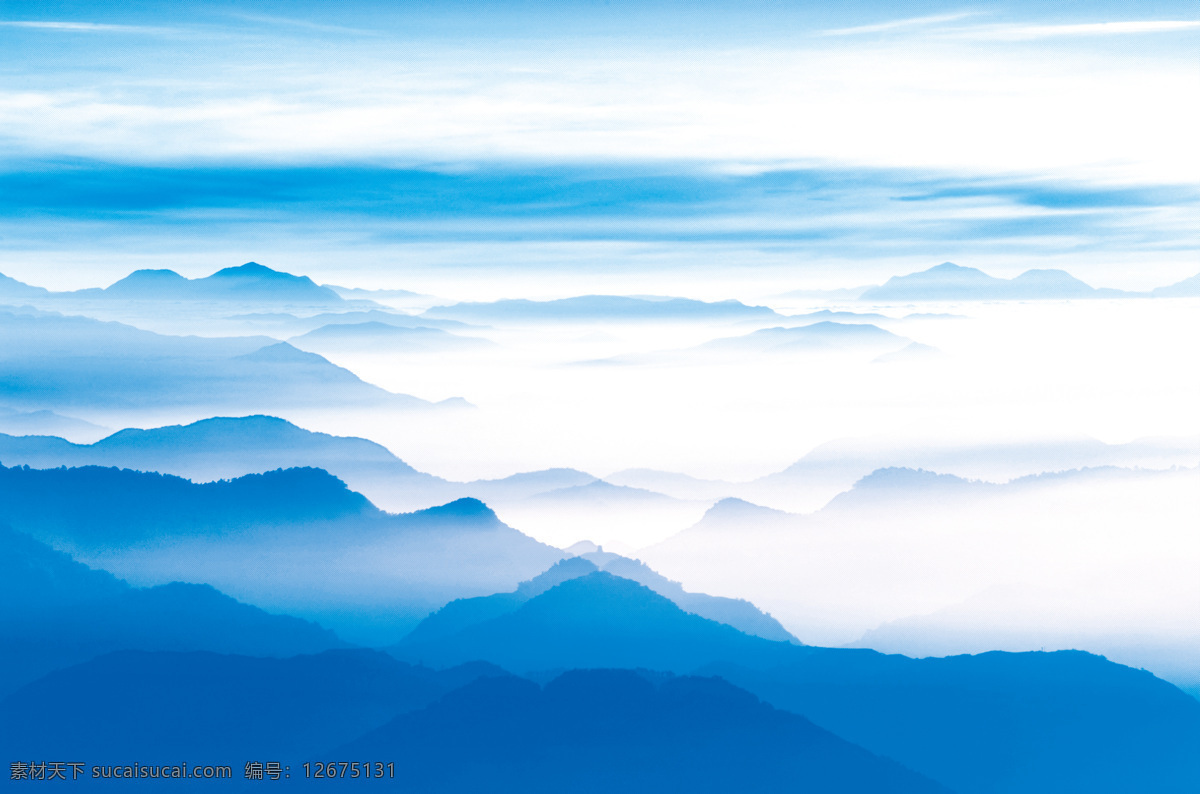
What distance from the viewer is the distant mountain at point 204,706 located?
45094 mm

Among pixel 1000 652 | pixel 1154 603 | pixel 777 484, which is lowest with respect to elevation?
pixel 777 484

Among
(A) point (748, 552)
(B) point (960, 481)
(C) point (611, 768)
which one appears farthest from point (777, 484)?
(C) point (611, 768)

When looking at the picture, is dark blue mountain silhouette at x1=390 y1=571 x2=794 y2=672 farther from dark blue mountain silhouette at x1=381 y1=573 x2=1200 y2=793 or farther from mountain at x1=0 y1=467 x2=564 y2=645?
mountain at x1=0 y1=467 x2=564 y2=645

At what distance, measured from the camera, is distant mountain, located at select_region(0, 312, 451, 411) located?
131 metres

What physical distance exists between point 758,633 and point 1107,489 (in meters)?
44.4

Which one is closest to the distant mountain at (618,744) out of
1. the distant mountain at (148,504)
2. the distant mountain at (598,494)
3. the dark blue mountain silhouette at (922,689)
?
the dark blue mountain silhouette at (922,689)

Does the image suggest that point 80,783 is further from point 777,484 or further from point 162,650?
point 777,484

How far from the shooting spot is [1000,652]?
57.2 metres

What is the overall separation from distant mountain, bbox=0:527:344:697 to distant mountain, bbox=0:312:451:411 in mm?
52831

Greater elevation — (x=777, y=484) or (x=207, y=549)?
(x=207, y=549)

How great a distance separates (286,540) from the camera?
233 feet

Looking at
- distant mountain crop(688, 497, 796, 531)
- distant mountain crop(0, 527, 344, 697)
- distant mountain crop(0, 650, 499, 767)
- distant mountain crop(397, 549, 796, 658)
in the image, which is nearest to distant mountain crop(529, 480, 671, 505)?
distant mountain crop(688, 497, 796, 531)

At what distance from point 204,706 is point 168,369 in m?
97.1

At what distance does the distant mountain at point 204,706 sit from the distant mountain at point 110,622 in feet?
6.78
